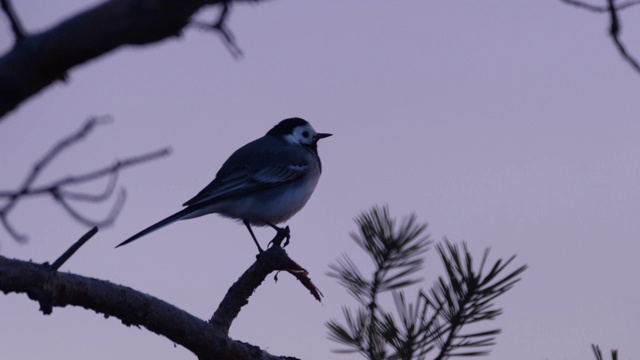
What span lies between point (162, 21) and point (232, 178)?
22.3 feet

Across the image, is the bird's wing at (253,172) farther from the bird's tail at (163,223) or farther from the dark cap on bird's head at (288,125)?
the dark cap on bird's head at (288,125)

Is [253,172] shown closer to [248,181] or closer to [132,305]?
[248,181]

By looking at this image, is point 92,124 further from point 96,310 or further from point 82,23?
point 82,23

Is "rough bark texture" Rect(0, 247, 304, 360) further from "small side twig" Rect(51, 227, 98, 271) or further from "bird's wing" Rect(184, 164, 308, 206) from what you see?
"bird's wing" Rect(184, 164, 308, 206)

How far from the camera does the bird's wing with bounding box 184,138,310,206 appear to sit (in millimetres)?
8125

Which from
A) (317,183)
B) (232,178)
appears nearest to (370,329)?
(232,178)

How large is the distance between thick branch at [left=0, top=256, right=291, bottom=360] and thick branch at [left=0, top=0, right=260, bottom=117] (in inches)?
64.7

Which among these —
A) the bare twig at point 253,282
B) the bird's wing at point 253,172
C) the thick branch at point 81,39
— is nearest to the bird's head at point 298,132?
the bird's wing at point 253,172

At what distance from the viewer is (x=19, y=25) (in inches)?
68.2

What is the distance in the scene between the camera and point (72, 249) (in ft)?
9.32

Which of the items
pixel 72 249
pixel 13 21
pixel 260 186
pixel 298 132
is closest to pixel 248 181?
pixel 260 186

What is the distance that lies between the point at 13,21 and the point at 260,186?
21.8ft

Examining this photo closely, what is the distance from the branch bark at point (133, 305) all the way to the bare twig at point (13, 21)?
1552 millimetres

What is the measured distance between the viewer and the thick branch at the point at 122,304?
3.14 m
